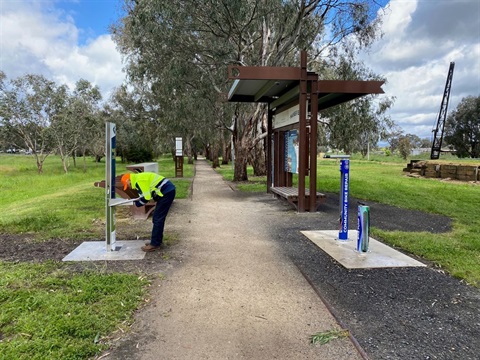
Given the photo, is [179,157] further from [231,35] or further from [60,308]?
[60,308]

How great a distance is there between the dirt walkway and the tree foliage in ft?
190

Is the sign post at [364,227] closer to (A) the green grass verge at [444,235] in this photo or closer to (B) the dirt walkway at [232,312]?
(A) the green grass verge at [444,235]

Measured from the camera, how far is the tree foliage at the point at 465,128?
53.0 metres

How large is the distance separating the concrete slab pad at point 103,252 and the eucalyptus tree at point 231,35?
9735 millimetres

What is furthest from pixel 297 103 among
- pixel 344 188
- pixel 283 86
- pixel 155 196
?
pixel 155 196

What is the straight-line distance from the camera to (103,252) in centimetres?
548

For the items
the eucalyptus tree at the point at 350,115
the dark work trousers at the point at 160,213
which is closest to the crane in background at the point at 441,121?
the eucalyptus tree at the point at 350,115

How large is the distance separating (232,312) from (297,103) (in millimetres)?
6934

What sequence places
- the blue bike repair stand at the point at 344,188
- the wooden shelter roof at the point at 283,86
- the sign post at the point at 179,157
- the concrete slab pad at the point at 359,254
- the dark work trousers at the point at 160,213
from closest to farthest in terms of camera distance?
1. the concrete slab pad at the point at 359,254
2. the dark work trousers at the point at 160,213
3. the blue bike repair stand at the point at 344,188
4. the wooden shelter roof at the point at 283,86
5. the sign post at the point at 179,157

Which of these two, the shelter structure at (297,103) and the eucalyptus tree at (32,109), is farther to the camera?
the eucalyptus tree at (32,109)

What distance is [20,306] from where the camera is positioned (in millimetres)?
3568

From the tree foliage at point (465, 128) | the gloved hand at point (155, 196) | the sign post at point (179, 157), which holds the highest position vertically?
the tree foliage at point (465, 128)

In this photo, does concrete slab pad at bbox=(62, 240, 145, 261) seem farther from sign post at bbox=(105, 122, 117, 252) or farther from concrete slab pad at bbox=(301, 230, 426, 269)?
concrete slab pad at bbox=(301, 230, 426, 269)

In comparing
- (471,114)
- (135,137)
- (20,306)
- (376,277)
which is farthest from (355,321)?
(471,114)
